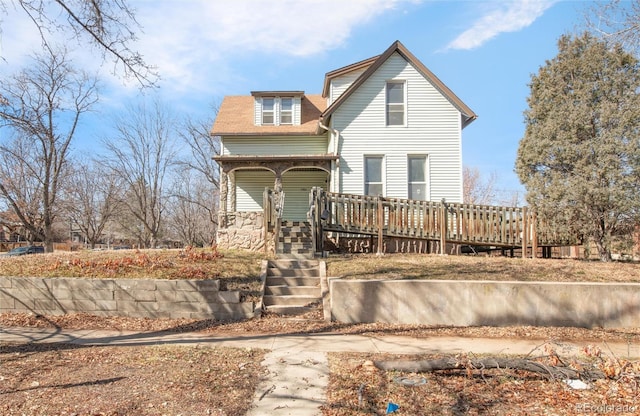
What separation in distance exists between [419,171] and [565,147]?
4972mm

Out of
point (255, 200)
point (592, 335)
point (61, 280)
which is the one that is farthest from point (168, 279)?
point (255, 200)

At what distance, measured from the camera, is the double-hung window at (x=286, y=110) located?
1844 cm

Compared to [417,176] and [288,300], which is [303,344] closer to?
[288,300]

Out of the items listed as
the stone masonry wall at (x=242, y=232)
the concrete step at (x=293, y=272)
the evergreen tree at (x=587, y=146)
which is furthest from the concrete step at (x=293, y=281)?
the evergreen tree at (x=587, y=146)

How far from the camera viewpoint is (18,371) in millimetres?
4488

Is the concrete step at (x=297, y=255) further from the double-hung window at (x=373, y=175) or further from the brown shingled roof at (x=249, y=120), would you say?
the brown shingled roof at (x=249, y=120)

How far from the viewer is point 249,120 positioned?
1850 cm

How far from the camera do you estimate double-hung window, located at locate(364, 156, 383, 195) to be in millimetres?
15562

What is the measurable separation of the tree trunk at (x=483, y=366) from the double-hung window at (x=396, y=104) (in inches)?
486

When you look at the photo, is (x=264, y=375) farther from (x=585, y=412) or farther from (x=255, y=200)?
(x=255, y=200)

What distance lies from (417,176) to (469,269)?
725 centimetres

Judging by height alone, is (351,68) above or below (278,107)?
above

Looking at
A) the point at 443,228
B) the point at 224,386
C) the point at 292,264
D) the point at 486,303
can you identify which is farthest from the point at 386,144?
the point at 224,386

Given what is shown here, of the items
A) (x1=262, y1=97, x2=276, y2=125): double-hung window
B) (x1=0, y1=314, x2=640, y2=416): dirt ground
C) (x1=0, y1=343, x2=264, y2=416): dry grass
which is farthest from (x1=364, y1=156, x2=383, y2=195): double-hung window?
(x1=0, y1=343, x2=264, y2=416): dry grass
